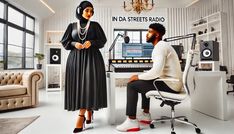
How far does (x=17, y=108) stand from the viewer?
10.3 ft

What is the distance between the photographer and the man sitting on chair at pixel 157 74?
184 cm

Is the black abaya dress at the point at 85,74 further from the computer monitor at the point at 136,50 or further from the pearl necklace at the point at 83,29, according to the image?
the computer monitor at the point at 136,50

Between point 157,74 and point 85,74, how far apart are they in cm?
80

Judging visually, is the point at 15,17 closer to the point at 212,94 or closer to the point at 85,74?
the point at 85,74

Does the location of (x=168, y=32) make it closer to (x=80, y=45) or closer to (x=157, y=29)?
(x=157, y=29)

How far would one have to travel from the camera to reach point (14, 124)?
2.19 metres

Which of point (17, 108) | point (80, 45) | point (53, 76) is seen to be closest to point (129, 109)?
point (80, 45)

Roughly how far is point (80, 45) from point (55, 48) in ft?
13.4

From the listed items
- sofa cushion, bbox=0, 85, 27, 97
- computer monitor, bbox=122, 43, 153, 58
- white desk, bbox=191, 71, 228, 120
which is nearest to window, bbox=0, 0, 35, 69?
sofa cushion, bbox=0, 85, 27, 97

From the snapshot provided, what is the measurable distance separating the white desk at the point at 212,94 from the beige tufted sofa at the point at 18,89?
9.10 feet

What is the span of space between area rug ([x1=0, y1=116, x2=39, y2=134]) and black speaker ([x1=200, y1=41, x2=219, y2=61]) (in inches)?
104

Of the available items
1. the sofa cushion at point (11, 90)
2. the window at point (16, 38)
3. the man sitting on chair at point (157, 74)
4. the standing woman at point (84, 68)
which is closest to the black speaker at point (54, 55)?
the window at point (16, 38)

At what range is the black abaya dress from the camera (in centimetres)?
Result: 192

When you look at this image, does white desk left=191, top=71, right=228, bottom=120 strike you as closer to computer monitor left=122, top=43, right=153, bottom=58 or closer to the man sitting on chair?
the man sitting on chair
